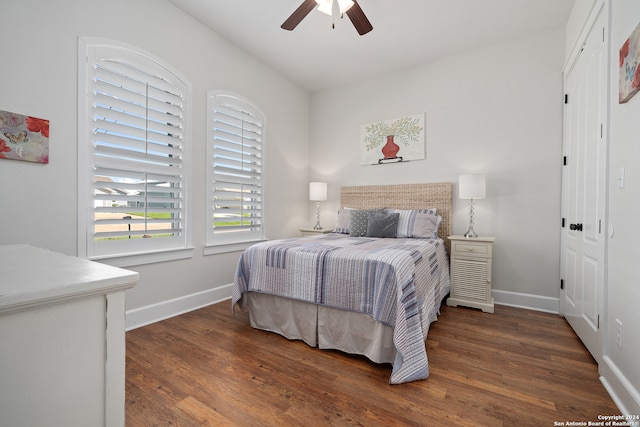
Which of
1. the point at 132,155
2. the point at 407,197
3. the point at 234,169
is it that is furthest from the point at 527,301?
the point at 132,155

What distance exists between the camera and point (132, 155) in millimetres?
2539

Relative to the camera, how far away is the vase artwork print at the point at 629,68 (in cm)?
144

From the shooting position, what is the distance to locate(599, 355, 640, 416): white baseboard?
1.40 m

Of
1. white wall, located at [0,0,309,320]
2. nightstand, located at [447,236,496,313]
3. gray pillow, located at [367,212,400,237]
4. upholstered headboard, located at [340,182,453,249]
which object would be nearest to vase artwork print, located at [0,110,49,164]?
white wall, located at [0,0,309,320]

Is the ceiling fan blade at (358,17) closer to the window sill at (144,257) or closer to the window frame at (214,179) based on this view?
the window frame at (214,179)

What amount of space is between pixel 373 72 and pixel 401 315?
352cm

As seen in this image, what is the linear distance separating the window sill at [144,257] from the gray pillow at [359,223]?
6.01ft

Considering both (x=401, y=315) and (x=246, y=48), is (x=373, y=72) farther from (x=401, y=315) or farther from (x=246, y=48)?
(x=401, y=315)

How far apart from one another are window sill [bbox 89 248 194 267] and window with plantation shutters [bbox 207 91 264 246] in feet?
1.11

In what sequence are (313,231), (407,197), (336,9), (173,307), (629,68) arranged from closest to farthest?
(629,68) < (336,9) < (173,307) < (407,197) < (313,231)

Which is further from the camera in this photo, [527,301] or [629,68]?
[527,301]

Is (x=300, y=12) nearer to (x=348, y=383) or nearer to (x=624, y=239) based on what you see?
(x=624, y=239)

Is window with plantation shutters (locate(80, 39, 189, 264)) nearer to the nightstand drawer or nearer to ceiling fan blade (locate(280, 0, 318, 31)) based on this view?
ceiling fan blade (locate(280, 0, 318, 31))

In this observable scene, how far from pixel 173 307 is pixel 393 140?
3.36m
